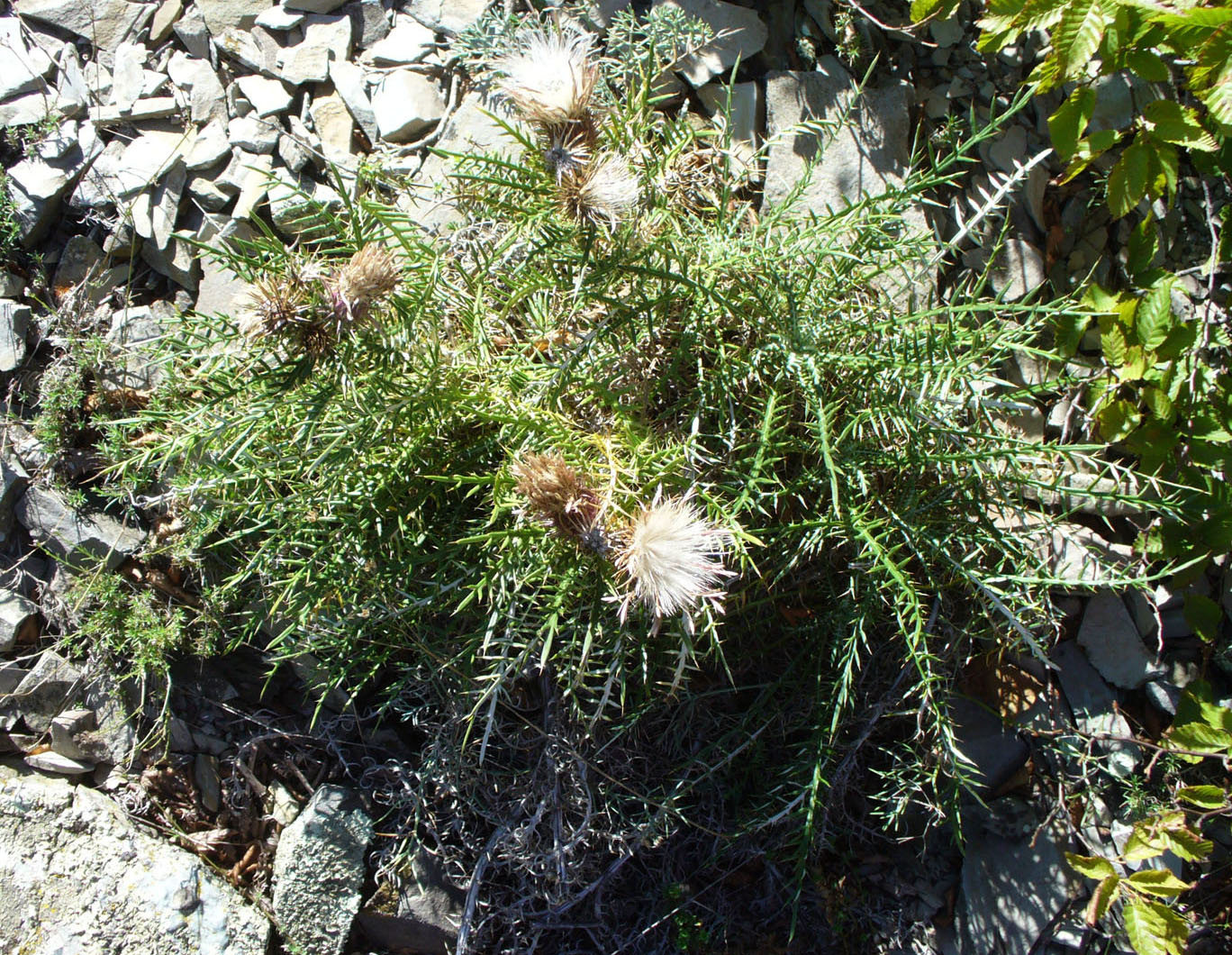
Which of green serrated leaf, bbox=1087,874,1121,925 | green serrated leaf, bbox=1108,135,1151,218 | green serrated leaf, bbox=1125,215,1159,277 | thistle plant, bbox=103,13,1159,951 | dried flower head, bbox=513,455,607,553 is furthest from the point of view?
green serrated leaf, bbox=1125,215,1159,277

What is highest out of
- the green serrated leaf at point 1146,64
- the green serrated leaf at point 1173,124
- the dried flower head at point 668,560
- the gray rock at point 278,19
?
the gray rock at point 278,19

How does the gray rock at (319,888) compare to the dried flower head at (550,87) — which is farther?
the gray rock at (319,888)

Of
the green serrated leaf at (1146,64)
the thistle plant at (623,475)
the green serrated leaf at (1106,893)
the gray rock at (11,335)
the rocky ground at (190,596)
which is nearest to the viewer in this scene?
the thistle plant at (623,475)

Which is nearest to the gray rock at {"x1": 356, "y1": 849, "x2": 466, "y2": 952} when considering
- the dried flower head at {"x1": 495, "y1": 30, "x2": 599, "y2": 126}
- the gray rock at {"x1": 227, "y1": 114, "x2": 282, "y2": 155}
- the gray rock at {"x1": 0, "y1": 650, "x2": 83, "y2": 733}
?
the gray rock at {"x1": 0, "y1": 650, "x2": 83, "y2": 733}

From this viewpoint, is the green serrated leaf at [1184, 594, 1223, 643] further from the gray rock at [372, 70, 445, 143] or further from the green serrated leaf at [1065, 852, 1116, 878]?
the gray rock at [372, 70, 445, 143]

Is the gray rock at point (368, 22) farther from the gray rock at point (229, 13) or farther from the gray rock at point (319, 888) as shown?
the gray rock at point (319, 888)

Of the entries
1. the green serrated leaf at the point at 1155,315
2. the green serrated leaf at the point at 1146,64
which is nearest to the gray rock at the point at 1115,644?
the green serrated leaf at the point at 1155,315

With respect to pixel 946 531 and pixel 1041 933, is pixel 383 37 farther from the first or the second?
pixel 1041 933

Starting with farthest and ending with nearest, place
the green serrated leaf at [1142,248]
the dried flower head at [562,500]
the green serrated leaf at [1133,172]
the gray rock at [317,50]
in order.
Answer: the gray rock at [317,50]
the green serrated leaf at [1142,248]
the green serrated leaf at [1133,172]
the dried flower head at [562,500]
